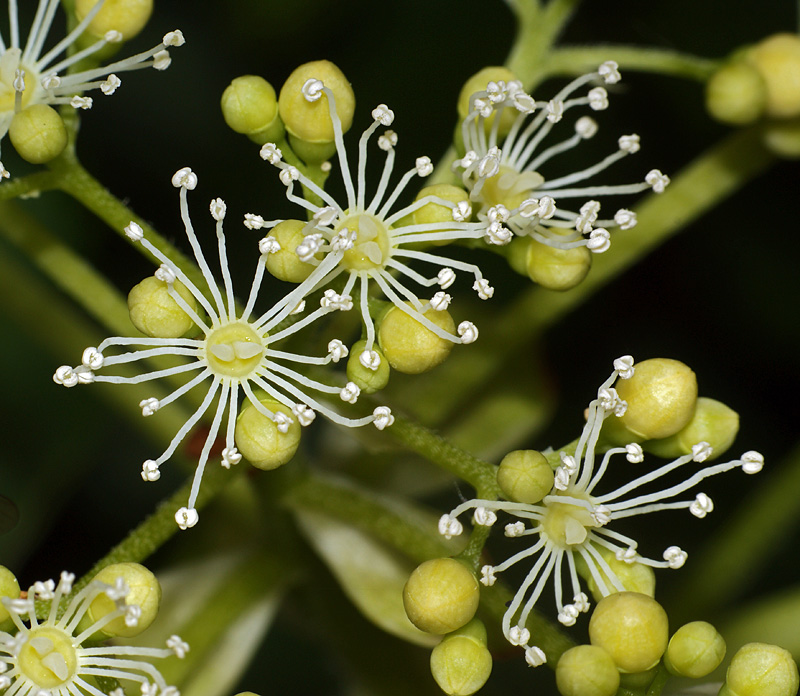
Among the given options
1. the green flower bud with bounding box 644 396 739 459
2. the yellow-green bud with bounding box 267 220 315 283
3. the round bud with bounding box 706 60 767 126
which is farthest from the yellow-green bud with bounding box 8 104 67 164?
the round bud with bounding box 706 60 767 126

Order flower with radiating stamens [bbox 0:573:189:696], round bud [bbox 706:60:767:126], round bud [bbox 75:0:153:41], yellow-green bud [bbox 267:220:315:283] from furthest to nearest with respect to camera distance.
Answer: round bud [bbox 706:60:767:126]
round bud [bbox 75:0:153:41]
yellow-green bud [bbox 267:220:315:283]
flower with radiating stamens [bbox 0:573:189:696]

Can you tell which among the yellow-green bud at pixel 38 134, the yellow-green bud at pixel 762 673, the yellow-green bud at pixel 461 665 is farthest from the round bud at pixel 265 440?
the yellow-green bud at pixel 762 673

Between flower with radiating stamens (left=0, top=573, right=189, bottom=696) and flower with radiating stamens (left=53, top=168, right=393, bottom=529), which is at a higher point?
flower with radiating stamens (left=53, top=168, right=393, bottom=529)

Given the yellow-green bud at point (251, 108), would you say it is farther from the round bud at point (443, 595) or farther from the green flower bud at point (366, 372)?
the round bud at point (443, 595)

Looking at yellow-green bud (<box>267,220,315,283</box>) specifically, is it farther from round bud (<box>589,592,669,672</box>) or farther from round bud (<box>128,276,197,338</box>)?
round bud (<box>589,592,669,672</box>)

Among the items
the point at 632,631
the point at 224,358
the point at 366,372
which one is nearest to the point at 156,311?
the point at 224,358

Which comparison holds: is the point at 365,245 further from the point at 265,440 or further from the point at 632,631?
the point at 632,631
